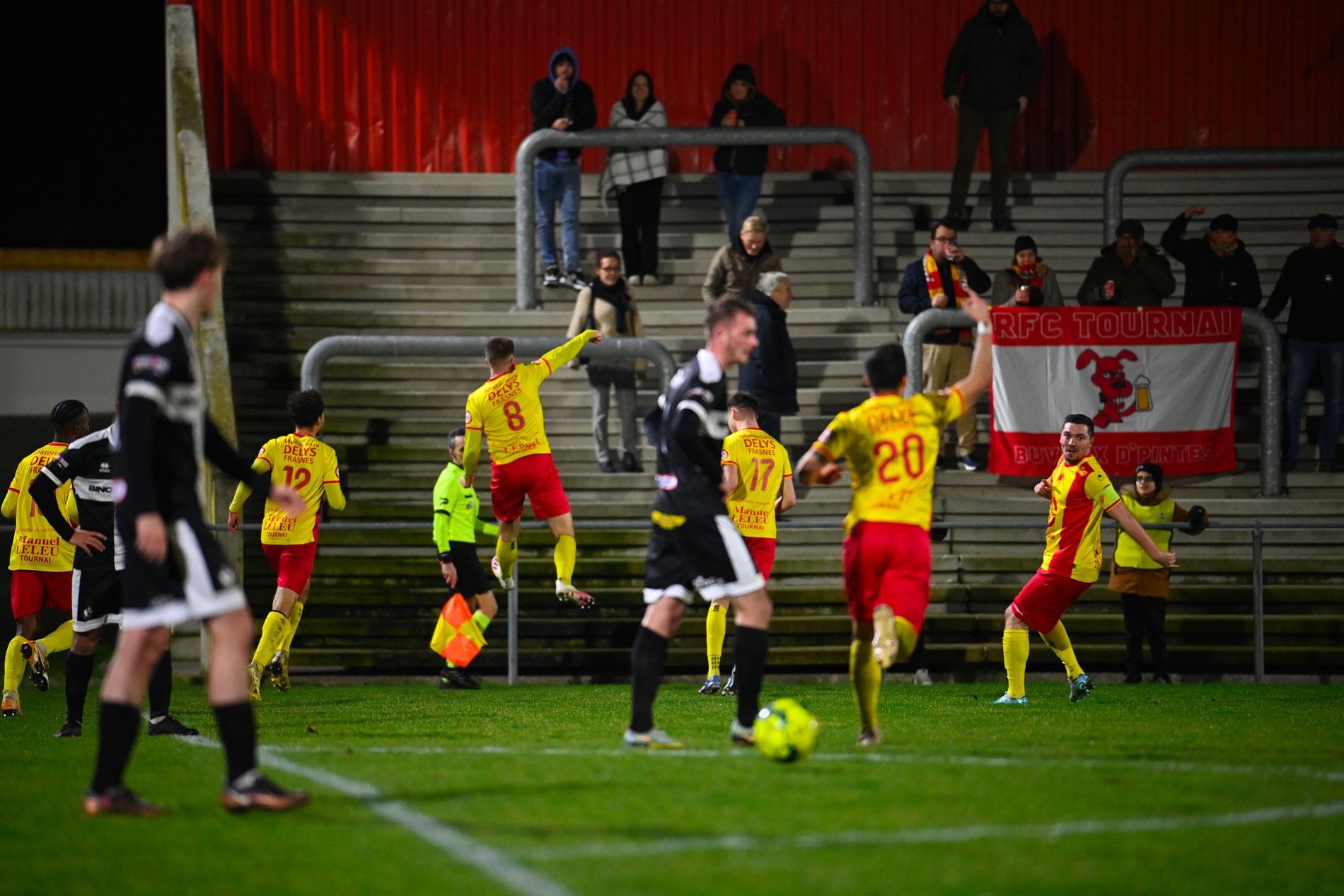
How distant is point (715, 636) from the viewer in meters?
12.0

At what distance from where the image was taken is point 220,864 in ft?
16.3

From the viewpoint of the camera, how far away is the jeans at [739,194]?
53.7ft

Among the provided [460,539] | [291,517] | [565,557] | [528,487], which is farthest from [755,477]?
[291,517]

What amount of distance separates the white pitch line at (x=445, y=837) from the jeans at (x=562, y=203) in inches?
399

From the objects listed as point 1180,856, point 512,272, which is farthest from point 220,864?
point 512,272

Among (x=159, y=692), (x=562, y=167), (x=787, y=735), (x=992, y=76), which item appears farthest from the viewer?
(x=992, y=76)

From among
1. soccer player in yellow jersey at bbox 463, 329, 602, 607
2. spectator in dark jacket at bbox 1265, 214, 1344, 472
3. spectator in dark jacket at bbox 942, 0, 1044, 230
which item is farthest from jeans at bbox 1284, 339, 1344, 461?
soccer player in yellow jersey at bbox 463, 329, 602, 607

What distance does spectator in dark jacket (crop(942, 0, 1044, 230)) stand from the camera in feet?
54.9

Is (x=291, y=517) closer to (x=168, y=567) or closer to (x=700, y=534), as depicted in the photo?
(x=700, y=534)

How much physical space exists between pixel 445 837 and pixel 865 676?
2916mm

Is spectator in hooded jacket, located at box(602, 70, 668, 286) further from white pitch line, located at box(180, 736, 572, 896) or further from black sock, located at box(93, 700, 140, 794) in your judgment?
black sock, located at box(93, 700, 140, 794)

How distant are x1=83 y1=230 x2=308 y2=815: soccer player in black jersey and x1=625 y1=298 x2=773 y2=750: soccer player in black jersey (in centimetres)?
216

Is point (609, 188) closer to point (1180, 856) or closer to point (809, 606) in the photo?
point (809, 606)

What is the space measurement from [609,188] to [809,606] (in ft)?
21.5
